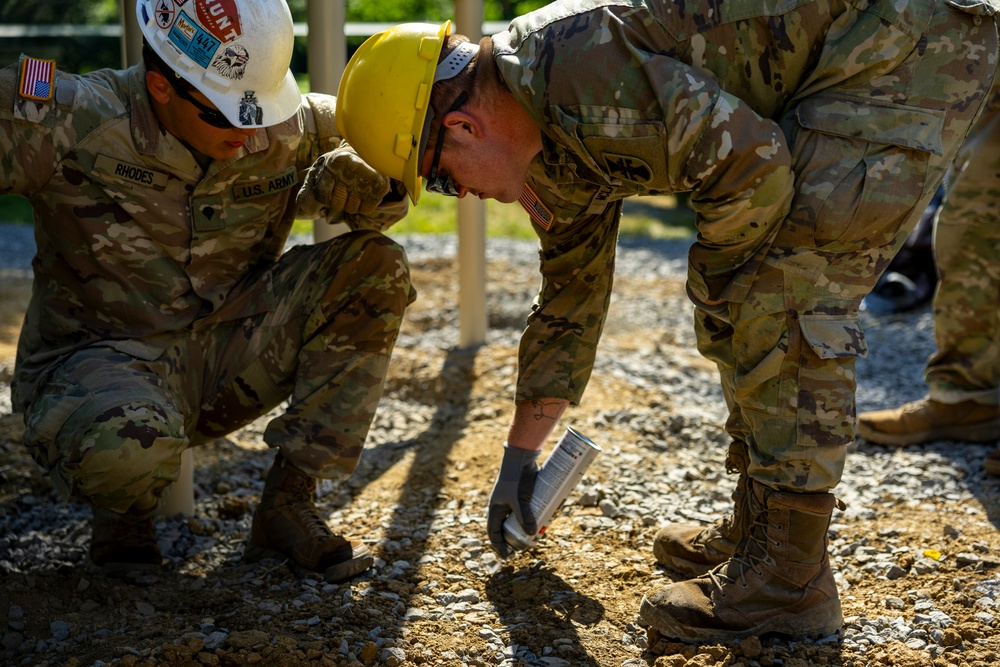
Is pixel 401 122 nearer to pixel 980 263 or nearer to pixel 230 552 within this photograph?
pixel 230 552

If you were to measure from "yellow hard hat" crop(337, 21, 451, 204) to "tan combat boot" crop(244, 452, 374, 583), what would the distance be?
108 cm

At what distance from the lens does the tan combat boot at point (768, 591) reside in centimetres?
269

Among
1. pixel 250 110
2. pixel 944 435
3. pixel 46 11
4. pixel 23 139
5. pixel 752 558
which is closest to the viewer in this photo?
pixel 752 558

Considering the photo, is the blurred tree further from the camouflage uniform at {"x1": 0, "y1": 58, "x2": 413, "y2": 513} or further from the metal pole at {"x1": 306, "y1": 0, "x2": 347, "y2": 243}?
the camouflage uniform at {"x1": 0, "y1": 58, "x2": 413, "y2": 513}

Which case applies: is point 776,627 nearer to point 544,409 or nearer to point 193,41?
point 544,409

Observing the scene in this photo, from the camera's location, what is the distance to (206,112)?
304cm

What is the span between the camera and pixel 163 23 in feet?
9.79

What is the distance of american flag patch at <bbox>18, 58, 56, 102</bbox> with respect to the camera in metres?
2.87

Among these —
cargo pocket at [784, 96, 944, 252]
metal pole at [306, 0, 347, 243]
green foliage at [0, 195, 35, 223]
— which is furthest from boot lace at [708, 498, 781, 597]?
green foliage at [0, 195, 35, 223]

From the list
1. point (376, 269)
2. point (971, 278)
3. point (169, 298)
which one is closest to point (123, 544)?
point (169, 298)

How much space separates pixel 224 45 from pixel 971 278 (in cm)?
297

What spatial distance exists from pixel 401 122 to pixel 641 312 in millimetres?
3939

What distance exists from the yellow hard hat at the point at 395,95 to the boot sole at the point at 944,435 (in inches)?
102

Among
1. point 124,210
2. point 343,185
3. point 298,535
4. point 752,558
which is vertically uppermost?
point 343,185
